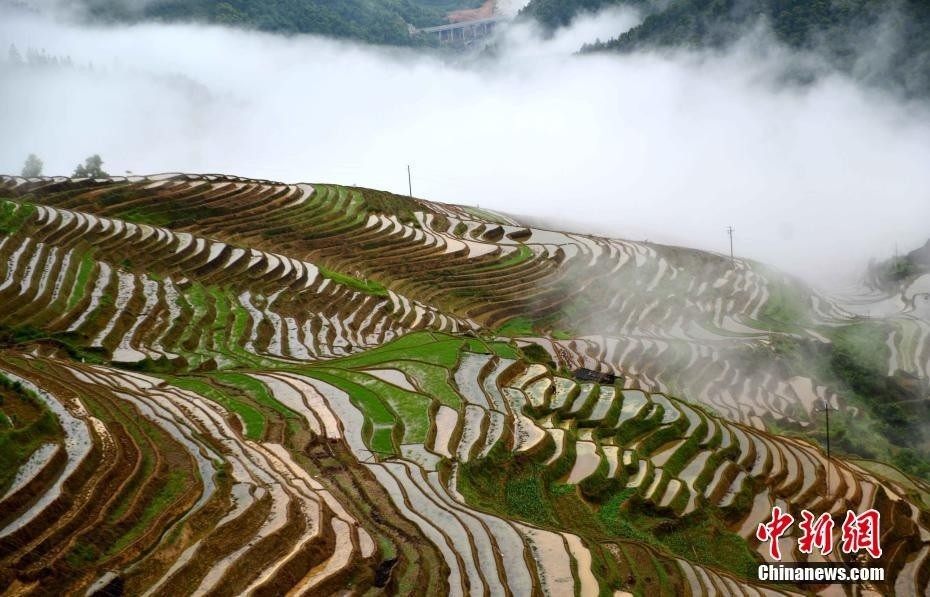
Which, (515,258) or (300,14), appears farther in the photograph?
(300,14)

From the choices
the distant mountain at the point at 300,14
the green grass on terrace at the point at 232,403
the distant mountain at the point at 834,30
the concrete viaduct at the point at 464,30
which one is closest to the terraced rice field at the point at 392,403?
the green grass on terrace at the point at 232,403

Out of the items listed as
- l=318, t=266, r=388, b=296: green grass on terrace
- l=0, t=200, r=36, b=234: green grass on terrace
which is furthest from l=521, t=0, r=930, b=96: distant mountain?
l=0, t=200, r=36, b=234: green grass on terrace

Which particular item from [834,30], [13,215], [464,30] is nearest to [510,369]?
[13,215]

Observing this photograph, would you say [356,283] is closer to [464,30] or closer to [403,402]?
[403,402]

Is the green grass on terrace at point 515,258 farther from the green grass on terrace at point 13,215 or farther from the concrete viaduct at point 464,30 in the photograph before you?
the concrete viaduct at point 464,30

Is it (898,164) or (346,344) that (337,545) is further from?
(898,164)

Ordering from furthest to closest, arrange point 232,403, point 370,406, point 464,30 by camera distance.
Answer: point 464,30, point 370,406, point 232,403
